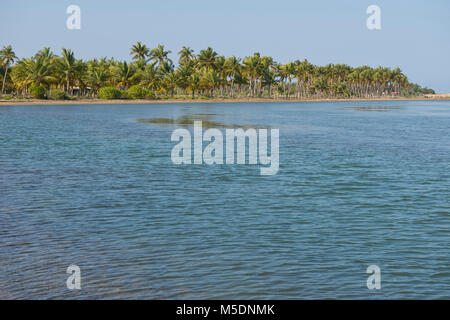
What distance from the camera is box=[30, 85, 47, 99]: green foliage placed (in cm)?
13088

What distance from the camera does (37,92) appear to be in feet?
432

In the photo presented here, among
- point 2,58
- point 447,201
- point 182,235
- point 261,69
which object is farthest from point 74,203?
point 261,69

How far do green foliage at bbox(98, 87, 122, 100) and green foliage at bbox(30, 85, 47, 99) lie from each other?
17967 millimetres

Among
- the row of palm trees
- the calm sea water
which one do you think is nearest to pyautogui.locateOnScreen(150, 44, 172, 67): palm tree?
the row of palm trees

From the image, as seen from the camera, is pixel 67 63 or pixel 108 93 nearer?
pixel 67 63

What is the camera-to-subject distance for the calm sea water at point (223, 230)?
10898 mm

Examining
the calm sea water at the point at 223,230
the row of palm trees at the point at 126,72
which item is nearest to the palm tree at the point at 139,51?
the row of palm trees at the point at 126,72

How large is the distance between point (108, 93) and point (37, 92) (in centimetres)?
2196

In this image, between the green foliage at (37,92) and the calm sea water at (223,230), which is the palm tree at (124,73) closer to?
the green foliage at (37,92)

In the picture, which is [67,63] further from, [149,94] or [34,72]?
[149,94]

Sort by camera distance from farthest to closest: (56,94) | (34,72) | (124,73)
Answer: (124,73), (56,94), (34,72)

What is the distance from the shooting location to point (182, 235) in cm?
1446

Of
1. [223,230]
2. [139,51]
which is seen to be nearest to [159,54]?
[139,51]
